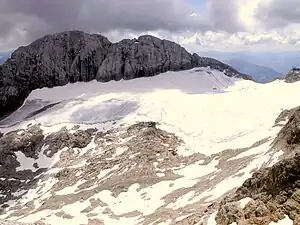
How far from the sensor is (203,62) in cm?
14550

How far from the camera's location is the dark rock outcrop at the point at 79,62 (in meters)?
131

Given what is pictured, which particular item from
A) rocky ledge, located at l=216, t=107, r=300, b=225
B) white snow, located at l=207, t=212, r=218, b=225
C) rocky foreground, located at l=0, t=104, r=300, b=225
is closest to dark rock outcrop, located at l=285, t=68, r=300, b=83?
rocky foreground, located at l=0, t=104, r=300, b=225

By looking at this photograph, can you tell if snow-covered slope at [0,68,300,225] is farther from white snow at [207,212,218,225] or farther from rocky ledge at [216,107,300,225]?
rocky ledge at [216,107,300,225]

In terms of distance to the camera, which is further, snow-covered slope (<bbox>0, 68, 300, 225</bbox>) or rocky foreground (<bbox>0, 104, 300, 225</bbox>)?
snow-covered slope (<bbox>0, 68, 300, 225</bbox>)

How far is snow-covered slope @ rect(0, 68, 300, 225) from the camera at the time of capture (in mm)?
52875

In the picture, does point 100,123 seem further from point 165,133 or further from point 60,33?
point 60,33

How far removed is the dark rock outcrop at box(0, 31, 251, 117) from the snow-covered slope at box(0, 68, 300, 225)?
532 cm

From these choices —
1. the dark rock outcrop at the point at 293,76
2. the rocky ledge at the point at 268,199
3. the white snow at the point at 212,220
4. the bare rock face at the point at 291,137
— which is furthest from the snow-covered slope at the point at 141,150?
the dark rock outcrop at the point at 293,76

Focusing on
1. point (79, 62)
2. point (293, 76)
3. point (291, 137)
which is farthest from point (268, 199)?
point (79, 62)

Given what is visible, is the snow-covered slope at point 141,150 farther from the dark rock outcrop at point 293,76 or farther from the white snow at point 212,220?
the dark rock outcrop at point 293,76

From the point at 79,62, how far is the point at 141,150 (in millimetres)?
65588

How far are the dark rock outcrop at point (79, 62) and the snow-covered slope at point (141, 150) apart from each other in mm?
5325

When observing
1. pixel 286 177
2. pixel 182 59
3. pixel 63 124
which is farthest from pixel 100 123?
pixel 286 177

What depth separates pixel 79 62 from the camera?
133750mm
